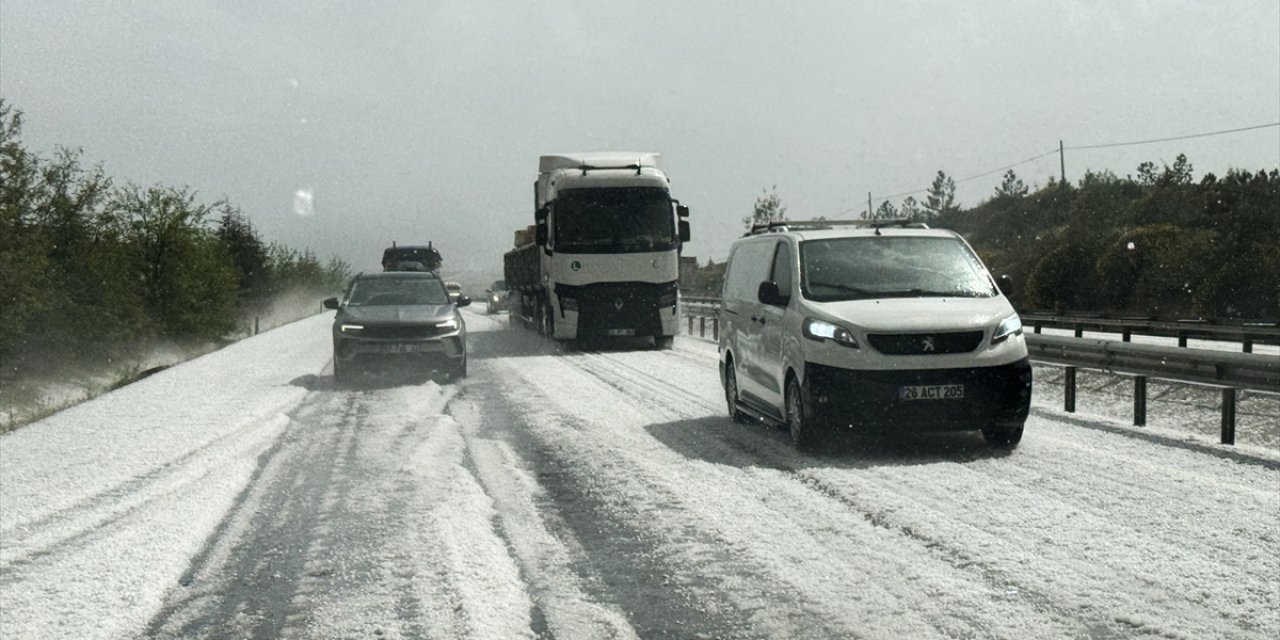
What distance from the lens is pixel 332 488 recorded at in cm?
822

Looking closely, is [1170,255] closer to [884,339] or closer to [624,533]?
[884,339]

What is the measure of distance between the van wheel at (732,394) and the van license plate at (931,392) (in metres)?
2.80

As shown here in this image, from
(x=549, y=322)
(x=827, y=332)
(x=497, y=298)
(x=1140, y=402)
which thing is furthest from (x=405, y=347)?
(x=497, y=298)

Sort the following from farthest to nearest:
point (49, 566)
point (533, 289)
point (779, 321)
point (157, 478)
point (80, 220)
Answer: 1. point (80, 220)
2. point (533, 289)
3. point (779, 321)
4. point (157, 478)
5. point (49, 566)

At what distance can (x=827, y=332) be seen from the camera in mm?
9328

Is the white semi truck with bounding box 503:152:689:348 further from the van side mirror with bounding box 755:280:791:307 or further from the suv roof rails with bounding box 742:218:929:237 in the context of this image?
the van side mirror with bounding box 755:280:791:307

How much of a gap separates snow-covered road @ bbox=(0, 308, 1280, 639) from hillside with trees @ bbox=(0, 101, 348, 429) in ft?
67.1

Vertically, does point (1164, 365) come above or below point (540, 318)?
below

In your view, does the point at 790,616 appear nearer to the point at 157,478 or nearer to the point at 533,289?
the point at 157,478

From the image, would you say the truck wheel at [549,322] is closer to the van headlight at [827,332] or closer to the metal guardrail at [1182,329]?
the metal guardrail at [1182,329]

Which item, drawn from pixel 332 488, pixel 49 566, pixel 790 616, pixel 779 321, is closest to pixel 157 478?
pixel 332 488

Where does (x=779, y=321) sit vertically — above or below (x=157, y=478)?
above

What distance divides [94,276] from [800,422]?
35.8 metres

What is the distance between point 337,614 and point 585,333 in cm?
1960
